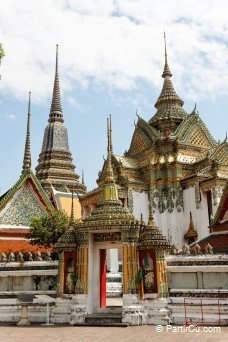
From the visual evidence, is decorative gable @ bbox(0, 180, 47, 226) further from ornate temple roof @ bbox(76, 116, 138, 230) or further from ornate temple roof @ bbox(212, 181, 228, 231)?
ornate temple roof @ bbox(76, 116, 138, 230)

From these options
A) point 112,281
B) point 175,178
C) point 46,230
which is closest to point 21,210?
point 46,230

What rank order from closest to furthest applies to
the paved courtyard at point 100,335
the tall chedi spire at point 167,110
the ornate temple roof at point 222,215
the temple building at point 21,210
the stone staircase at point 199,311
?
1. the paved courtyard at point 100,335
2. the stone staircase at point 199,311
3. the ornate temple roof at point 222,215
4. the temple building at point 21,210
5. the tall chedi spire at point 167,110

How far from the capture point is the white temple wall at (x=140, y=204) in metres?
25.9

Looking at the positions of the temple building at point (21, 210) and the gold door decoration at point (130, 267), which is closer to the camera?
the gold door decoration at point (130, 267)

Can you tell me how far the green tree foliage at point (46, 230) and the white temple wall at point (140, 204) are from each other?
9026 mm

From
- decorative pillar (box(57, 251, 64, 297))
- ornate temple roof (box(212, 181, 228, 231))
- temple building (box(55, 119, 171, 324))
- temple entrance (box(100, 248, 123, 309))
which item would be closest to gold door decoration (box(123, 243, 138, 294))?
temple building (box(55, 119, 171, 324))

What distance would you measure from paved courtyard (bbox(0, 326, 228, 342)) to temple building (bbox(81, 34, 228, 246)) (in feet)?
49.4

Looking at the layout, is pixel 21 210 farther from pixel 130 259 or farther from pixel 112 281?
pixel 130 259

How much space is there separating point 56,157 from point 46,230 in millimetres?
27444

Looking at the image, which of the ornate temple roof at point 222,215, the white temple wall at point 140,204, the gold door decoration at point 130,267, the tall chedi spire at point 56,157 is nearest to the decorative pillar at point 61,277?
the gold door decoration at point 130,267

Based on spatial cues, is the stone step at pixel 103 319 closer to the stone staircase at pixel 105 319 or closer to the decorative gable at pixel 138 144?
the stone staircase at pixel 105 319

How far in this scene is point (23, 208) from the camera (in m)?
20.0

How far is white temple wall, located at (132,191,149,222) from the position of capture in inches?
1021

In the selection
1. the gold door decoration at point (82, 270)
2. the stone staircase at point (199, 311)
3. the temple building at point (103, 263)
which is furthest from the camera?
the gold door decoration at point (82, 270)
